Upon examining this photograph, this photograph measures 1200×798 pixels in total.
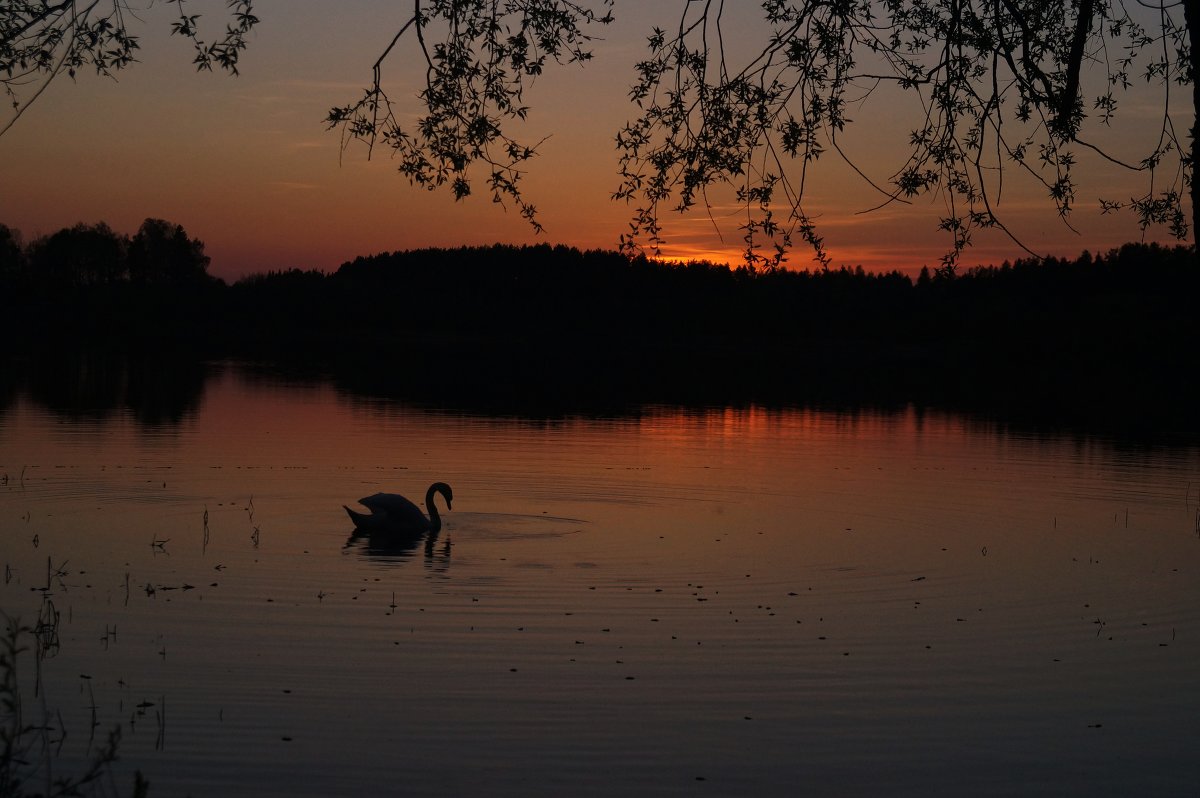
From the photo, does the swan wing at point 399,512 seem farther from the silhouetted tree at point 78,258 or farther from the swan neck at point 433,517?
the silhouetted tree at point 78,258

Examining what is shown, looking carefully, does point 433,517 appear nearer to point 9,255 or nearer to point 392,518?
point 392,518

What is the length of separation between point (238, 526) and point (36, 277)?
568 ft

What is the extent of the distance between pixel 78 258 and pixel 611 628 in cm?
18909

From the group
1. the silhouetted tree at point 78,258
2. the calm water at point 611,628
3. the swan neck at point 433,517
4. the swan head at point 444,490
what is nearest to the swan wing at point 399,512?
the swan neck at point 433,517

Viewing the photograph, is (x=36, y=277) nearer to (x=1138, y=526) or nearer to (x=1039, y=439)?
(x=1039, y=439)

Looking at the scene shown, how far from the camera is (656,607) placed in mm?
17688

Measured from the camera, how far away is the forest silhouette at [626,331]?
7106 cm

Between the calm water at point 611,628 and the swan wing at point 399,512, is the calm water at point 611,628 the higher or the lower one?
the lower one

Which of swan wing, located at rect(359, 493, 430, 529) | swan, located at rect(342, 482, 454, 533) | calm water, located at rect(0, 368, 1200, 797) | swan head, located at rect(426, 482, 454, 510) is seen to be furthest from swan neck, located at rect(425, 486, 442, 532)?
calm water, located at rect(0, 368, 1200, 797)

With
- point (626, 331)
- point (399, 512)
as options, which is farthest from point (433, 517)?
point (626, 331)

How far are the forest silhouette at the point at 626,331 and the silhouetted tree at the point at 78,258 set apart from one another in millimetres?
296

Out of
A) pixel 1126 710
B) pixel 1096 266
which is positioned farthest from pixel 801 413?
pixel 1096 266

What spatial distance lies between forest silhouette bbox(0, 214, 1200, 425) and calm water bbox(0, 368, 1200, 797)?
457 cm

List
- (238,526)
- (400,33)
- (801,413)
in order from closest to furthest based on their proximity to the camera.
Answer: (400,33)
(238,526)
(801,413)
